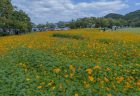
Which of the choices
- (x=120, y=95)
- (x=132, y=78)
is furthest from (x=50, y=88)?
(x=132, y=78)

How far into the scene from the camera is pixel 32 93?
6242 millimetres

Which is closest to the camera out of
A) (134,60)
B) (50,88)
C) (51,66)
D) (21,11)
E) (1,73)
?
(50,88)

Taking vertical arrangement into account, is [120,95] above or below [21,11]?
below

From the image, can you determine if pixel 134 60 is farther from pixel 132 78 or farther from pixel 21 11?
pixel 21 11

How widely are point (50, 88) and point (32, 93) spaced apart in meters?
0.63

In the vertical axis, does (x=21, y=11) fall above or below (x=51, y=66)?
above

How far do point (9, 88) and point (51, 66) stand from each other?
8.02 feet

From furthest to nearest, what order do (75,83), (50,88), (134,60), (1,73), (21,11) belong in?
(21,11), (134,60), (1,73), (75,83), (50,88)

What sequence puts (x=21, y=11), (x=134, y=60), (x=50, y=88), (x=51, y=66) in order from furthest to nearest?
1. (x=21, y=11)
2. (x=134, y=60)
3. (x=51, y=66)
4. (x=50, y=88)

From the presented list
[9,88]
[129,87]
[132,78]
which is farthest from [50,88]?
[132,78]

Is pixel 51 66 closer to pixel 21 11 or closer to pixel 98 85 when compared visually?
pixel 98 85

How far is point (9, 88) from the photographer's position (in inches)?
261

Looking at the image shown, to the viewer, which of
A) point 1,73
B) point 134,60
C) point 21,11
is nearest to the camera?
point 1,73

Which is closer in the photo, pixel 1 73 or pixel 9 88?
pixel 9 88
